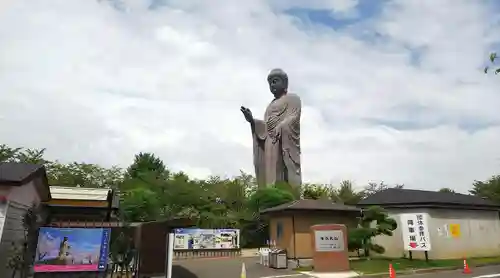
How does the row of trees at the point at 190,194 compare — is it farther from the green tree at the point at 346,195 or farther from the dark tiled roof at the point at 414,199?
the dark tiled roof at the point at 414,199

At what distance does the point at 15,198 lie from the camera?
1181 centimetres

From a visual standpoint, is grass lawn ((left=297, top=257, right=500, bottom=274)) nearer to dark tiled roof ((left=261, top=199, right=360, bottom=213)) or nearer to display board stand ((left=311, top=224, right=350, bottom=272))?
display board stand ((left=311, top=224, right=350, bottom=272))

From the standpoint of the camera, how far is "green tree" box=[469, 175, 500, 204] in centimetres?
4572

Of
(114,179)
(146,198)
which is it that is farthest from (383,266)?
(114,179)

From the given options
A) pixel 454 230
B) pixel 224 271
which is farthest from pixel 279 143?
pixel 224 271

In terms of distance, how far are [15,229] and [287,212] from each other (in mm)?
Result: 13493

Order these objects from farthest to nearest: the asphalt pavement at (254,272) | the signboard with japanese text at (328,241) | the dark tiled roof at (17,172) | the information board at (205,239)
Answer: the information board at (205,239)
the signboard with japanese text at (328,241)
the asphalt pavement at (254,272)
the dark tiled roof at (17,172)

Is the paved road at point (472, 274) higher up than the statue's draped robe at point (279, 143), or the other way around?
the statue's draped robe at point (279, 143)

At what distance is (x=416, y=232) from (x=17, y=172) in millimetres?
18218

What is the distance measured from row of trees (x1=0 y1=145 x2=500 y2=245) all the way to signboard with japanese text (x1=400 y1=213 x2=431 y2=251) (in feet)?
47.5

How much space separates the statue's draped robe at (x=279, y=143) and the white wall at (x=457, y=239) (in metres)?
23.4

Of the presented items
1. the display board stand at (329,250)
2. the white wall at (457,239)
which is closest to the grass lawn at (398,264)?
the display board stand at (329,250)

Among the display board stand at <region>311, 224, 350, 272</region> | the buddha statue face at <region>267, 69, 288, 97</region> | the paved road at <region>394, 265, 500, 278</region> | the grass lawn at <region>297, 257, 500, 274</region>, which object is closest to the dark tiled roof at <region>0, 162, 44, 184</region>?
the display board stand at <region>311, 224, 350, 272</region>

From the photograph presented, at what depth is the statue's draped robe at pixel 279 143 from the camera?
153ft
